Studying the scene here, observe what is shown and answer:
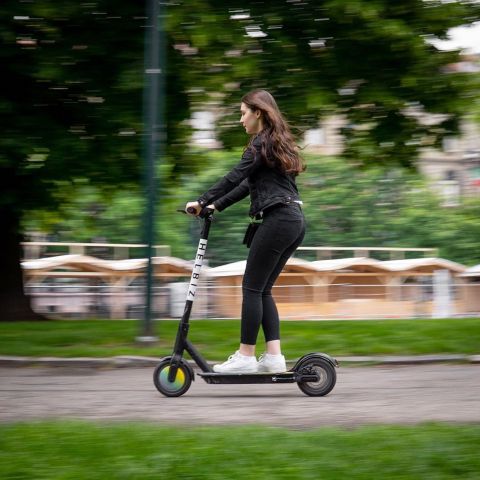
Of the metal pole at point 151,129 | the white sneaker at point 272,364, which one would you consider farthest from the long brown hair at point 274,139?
the metal pole at point 151,129

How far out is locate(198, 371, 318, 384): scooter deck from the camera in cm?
657

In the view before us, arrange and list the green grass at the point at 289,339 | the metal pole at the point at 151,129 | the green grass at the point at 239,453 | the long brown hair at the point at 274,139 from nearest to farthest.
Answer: the green grass at the point at 239,453
the long brown hair at the point at 274,139
the green grass at the point at 289,339
the metal pole at the point at 151,129

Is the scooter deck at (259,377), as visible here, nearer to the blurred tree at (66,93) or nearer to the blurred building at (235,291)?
the blurred tree at (66,93)

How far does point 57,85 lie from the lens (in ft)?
40.5

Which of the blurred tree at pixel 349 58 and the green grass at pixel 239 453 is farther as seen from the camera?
the blurred tree at pixel 349 58

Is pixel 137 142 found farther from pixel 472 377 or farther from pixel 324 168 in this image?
pixel 324 168

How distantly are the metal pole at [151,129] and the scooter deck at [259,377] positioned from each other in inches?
131

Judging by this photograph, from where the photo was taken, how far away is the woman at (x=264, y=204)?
6543mm

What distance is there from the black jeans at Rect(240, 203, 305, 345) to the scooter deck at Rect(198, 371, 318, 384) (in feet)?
0.73

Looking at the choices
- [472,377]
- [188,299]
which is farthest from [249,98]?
[472,377]

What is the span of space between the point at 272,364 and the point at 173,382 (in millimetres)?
637

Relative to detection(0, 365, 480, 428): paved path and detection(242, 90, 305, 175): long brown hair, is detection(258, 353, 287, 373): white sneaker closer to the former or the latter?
detection(0, 365, 480, 428): paved path

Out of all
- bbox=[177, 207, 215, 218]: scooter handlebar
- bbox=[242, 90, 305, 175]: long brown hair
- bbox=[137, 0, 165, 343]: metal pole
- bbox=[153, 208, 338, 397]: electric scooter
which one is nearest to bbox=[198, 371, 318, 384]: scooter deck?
bbox=[153, 208, 338, 397]: electric scooter

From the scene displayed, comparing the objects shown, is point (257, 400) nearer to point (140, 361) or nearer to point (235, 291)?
point (140, 361)
